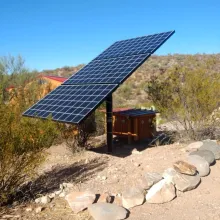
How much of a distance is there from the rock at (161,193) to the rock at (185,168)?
21.3 inches

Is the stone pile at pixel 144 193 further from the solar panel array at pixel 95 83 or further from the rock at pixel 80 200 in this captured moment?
the solar panel array at pixel 95 83

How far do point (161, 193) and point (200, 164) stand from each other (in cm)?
155

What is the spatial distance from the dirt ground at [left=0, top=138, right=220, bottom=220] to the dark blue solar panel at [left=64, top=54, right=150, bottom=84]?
2490 mm

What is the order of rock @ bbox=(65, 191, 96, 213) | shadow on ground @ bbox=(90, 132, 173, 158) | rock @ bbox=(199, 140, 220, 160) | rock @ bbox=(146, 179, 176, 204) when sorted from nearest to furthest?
rock @ bbox=(65, 191, 96, 213) → rock @ bbox=(146, 179, 176, 204) → rock @ bbox=(199, 140, 220, 160) → shadow on ground @ bbox=(90, 132, 173, 158)

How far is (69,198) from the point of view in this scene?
6.71 m

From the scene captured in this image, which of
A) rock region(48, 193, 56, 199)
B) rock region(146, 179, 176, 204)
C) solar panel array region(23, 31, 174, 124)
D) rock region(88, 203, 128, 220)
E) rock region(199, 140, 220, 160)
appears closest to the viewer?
rock region(88, 203, 128, 220)

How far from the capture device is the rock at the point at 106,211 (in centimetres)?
586

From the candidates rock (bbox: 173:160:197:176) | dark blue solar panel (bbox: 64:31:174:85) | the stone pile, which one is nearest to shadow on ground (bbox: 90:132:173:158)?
dark blue solar panel (bbox: 64:31:174:85)

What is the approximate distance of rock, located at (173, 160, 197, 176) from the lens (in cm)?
713

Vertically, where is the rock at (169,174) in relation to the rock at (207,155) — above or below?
below

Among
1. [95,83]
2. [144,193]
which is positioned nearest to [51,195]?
[144,193]

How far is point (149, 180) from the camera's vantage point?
7.09m

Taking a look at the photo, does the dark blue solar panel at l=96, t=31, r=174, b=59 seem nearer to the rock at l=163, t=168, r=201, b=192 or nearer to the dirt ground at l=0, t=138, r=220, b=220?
the dirt ground at l=0, t=138, r=220, b=220

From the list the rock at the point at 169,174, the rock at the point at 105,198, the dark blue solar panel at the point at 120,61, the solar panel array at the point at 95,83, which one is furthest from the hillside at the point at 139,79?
the rock at the point at 105,198
